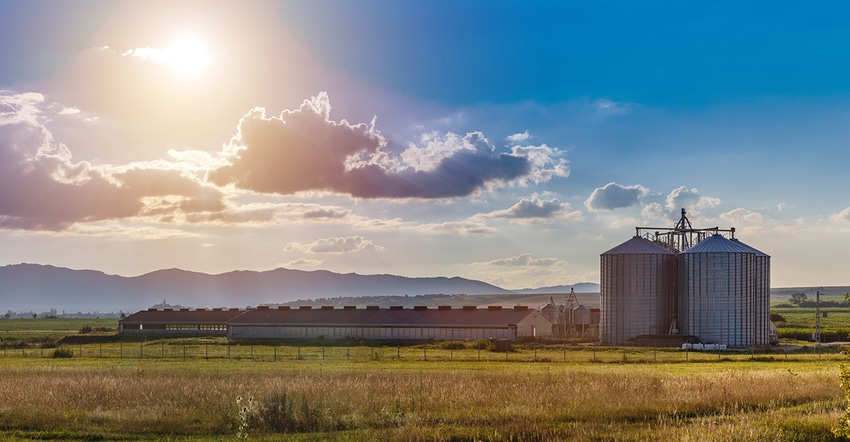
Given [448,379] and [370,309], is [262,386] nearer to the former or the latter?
[448,379]

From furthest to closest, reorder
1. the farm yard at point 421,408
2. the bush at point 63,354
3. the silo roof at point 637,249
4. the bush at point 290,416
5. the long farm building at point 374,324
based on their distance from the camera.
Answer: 1. the long farm building at point 374,324
2. the silo roof at point 637,249
3. the bush at point 63,354
4. the bush at point 290,416
5. the farm yard at point 421,408

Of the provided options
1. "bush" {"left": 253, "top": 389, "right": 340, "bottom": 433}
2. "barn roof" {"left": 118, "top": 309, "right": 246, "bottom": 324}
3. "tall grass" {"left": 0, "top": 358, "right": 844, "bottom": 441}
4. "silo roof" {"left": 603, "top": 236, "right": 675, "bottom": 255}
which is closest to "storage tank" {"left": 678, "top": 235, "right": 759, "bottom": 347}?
"silo roof" {"left": 603, "top": 236, "right": 675, "bottom": 255}

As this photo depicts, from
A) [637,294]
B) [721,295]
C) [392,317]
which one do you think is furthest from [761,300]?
[392,317]

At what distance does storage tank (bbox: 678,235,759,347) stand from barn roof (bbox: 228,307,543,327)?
21482mm

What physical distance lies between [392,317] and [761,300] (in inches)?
1872

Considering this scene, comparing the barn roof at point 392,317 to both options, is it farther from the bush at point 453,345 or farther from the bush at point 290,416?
the bush at point 290,416

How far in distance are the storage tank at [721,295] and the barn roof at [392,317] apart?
21482 millimetres

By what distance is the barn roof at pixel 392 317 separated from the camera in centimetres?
10694

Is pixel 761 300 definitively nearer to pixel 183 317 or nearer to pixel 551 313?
pixel 551 313

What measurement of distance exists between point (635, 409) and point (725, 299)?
6923cm

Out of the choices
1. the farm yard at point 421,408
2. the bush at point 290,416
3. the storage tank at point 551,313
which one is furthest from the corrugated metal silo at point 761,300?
the bush at point 290,416

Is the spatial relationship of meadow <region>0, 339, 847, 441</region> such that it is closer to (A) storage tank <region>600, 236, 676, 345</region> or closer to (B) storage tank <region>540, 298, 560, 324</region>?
(A) storage tank <region>600, 236, 676, 345</region>

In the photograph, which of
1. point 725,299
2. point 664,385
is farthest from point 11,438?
point 725,299

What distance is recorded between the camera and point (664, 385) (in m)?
33.6
